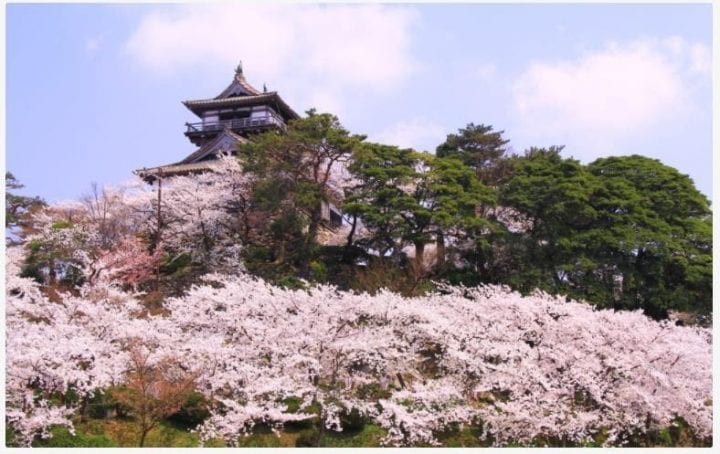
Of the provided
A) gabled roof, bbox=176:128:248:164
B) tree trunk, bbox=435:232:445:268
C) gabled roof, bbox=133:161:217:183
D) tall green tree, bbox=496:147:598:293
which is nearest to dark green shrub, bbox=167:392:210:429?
tree trunk, bbox=435:232:445:268

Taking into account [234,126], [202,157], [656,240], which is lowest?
[656,240]

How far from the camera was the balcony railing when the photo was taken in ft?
105

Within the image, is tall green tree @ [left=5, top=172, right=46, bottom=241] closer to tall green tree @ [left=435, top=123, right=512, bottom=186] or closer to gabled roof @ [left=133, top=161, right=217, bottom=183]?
gabled roof @ [left=133, top=161, right=217, bottom=183]

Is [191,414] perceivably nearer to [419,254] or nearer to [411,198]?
[419,254]

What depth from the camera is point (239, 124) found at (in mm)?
32000

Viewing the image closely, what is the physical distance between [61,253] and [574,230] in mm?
16273

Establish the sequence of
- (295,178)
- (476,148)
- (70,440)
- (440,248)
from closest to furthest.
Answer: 1. (70,440)
2. (440,248)
3. (295,178)
4. (476,148)

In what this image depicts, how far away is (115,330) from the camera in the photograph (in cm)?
1402

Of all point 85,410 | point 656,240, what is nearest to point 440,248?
point 656,240

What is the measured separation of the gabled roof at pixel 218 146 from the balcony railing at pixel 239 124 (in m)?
1.62

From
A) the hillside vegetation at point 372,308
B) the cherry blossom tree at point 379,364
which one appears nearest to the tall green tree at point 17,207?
the hillside vegetation at point 372,308

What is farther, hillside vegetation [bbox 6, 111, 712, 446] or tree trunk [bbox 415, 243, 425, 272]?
tree trunk [bbox 415, 243, 425, 272]

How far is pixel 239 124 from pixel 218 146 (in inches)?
100

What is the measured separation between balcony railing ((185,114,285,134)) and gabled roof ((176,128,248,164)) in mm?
1618
